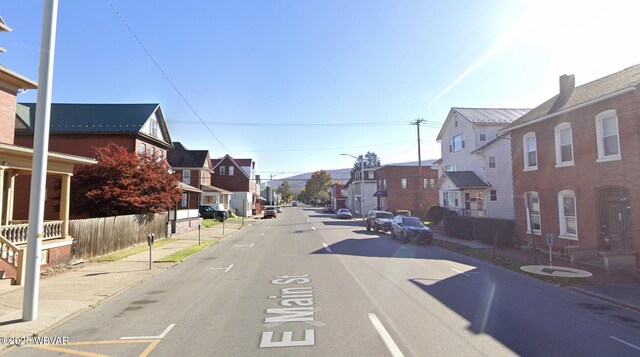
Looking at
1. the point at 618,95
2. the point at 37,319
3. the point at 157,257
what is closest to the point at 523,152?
the point at 618,95

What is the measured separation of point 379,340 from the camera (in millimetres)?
6180

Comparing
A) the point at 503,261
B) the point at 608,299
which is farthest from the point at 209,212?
the point at 608,299

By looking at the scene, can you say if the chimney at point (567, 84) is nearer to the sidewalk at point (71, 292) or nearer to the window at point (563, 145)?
the window at point (563, 145)

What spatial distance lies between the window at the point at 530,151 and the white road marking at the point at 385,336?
52.2ft

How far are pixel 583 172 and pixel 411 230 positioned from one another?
9382 millimetres

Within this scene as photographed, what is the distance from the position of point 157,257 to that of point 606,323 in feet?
52.6

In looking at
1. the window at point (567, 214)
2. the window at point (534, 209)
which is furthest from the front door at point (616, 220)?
the window at point (534, 209)

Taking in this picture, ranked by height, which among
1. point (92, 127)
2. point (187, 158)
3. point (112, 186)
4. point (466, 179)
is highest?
point (187, 158)

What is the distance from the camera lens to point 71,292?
10.1 metres

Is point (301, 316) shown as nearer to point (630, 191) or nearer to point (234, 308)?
point (234, 308)

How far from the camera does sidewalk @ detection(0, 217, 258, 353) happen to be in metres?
7.24

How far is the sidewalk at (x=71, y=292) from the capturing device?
724 centimetres

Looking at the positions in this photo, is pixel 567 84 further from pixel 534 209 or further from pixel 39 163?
pixel 39 163

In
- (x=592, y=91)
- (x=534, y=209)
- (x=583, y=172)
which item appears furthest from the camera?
(x=534, y=209)
